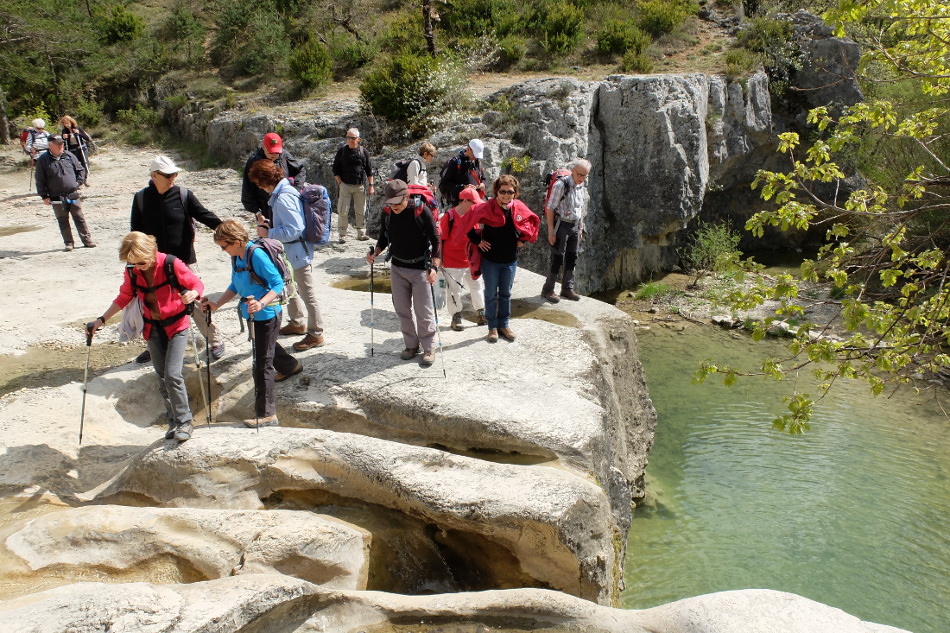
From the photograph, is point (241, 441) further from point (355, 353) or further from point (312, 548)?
point (355, 353)

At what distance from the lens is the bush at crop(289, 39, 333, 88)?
19141mm

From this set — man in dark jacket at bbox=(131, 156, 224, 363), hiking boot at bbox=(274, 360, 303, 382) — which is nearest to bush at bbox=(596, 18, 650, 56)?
man in dark jacket at bbox=(131, 156, 224, 363)

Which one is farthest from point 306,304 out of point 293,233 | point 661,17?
point 661,17

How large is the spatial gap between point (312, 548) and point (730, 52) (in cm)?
1764

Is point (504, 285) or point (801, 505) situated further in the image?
point (801, 505)

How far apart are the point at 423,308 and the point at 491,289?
93 centimetres

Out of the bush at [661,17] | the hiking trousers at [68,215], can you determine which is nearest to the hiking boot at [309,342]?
the hiking trousers at [68,215]

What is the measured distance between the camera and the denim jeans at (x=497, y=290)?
288 inches

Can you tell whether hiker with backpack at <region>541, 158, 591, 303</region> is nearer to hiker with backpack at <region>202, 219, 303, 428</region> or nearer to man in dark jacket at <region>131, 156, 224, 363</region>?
hiker with backpack at <region>202, 219, 303, 428</region>

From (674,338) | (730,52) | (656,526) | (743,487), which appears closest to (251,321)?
(656,526)

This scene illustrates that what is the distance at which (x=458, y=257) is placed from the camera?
7.84 m

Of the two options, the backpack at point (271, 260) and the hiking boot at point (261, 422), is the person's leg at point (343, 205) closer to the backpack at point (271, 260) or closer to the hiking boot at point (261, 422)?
the backpack at point (271, 260)

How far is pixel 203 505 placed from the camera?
5.34m

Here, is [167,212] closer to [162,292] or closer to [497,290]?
[162,292]
